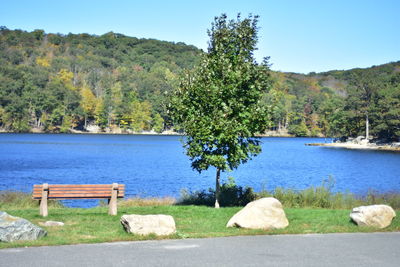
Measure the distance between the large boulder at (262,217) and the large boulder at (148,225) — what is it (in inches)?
79.6

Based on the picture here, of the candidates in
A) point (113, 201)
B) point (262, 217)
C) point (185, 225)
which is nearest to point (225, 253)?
point (262, 217)

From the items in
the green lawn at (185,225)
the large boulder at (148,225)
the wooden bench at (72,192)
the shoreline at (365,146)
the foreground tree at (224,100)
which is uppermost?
the foreground tree at (224,100)

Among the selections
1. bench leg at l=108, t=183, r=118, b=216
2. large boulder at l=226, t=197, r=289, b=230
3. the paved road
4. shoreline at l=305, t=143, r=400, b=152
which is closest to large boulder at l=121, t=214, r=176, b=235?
the paved road

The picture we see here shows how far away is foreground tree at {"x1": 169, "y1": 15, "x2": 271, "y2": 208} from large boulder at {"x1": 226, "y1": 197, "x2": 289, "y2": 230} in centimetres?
393

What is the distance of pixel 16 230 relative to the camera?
35.3ft

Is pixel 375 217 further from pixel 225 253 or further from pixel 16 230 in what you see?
pixel 16 230

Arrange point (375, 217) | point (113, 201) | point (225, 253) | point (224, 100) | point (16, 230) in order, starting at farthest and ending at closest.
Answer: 1. point (224, 100)
2. point (113, 201)
3. point (375, 217)
4. point (16, 230)
5. point (225, 253)

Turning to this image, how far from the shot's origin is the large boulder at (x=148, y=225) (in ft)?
38.1

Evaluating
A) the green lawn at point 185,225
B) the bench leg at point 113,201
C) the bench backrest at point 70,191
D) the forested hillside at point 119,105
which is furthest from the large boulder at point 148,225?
the forested hillside at point 119,105

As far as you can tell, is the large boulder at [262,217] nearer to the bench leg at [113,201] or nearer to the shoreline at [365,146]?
the bench leg at [113,201]

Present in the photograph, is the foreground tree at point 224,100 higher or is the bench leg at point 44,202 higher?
the foreground tree at point 224,100

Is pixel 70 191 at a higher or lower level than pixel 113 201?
higher

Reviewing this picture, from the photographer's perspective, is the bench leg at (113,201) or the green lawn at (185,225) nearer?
the green lawn at (185,225)

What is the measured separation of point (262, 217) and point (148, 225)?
3.19m
